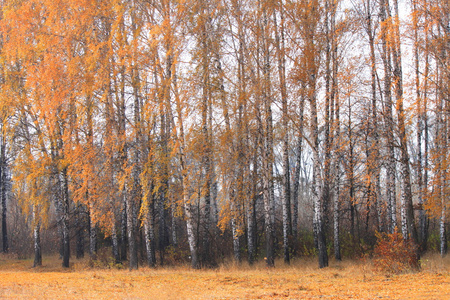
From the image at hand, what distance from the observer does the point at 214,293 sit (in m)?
7.45

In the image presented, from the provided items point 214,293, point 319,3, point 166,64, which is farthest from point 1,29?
point 214,293

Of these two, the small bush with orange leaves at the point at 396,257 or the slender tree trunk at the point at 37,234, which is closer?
the small bush with orange leaves at the point at 396,257

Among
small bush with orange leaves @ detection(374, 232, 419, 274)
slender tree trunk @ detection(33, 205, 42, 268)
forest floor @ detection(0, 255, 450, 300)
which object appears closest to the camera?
forest floor @ detection(0, 255, 450, 300)

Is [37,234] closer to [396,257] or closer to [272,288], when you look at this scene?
[272,288]

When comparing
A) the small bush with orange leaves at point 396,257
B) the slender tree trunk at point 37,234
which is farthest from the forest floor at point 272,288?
the slender tree trunk at point 37,234

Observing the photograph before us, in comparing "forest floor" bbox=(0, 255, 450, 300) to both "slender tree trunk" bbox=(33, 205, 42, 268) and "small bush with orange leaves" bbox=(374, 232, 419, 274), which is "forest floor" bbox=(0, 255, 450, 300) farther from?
"slender tree trunk" bbox=(33, 205, 42, 268)

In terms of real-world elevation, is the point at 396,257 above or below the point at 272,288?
above

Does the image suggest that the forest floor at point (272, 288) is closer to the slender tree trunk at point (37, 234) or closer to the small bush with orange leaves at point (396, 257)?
the small bush with orange leaves at point (396, 257)

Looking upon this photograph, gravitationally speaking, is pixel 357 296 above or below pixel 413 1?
below

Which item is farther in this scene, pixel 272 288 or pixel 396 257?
pixel 396 257

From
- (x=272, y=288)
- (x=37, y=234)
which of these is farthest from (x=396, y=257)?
(x=37, y=234)

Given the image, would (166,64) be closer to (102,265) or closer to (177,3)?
(177,3)

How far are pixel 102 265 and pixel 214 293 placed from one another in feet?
32.2

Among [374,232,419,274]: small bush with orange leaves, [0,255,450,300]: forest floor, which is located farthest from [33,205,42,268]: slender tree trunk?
[374,232,419,274]: small bush with orange leaves
